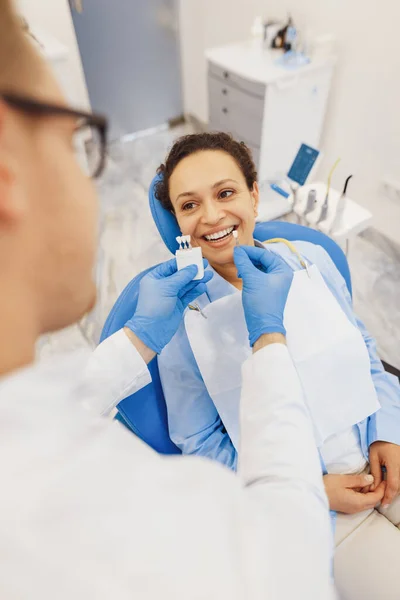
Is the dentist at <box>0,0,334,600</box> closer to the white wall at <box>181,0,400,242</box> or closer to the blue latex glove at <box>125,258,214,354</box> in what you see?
the blue latex glove at <box>125,258,214,354</box>

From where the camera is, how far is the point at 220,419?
3.71 ft

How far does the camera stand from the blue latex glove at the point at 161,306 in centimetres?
102

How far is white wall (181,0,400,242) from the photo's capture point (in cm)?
206

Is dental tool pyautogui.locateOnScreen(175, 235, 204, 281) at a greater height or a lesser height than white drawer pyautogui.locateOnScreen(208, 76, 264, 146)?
greater

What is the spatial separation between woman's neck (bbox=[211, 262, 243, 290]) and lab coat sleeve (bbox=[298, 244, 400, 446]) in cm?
24

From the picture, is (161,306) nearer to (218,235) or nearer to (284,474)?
(218,235)

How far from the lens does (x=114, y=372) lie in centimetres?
95

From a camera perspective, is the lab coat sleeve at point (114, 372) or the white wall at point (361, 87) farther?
the white wall at point (361, 87)

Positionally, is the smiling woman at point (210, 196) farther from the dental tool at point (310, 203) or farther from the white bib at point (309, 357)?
the dental tool at point (310, 203)

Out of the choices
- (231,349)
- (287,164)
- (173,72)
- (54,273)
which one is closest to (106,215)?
(287,164)

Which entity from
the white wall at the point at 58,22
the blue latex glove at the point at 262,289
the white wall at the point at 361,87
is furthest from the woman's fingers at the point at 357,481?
the white wall at the point at 58,22

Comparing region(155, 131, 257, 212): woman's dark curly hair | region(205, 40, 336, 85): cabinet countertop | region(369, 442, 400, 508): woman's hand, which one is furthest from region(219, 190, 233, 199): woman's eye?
region(205, 40, 336, 85): cabinet countertop

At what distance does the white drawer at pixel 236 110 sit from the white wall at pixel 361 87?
534mm

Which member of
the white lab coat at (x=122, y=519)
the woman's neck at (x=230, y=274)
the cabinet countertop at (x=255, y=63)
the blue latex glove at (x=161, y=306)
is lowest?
the woman's neck at (x=230, y=274)
